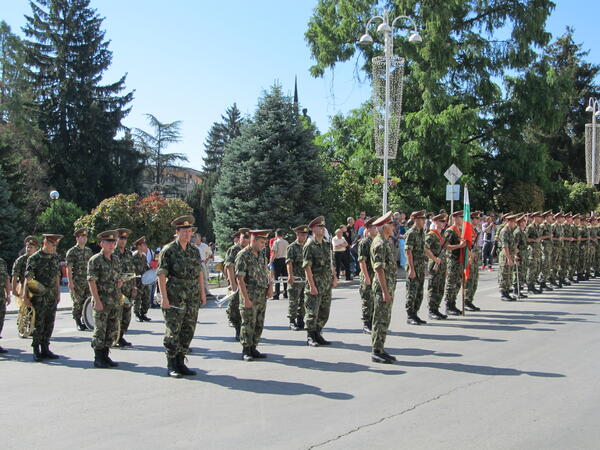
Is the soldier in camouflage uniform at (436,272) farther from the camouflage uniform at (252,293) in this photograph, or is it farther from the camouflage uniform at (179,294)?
the camouflage uniform at (179,294)

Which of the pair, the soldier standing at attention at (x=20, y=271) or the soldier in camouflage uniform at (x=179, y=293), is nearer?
the soldier in camouflage uniform at (x=179, y=293)

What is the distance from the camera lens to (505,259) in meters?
14.7

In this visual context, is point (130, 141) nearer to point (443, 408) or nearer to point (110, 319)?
point (110, 319)

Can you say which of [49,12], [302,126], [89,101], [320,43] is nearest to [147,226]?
[302,126]

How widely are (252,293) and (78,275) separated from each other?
4718 millimetres

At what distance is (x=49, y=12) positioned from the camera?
3994cm

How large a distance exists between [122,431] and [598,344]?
7.47m

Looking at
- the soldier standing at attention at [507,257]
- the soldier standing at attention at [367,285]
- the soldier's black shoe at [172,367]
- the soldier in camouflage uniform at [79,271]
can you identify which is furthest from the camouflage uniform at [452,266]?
the soldier in camouflage uniform at [79,271]

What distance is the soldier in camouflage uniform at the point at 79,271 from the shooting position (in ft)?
37.7

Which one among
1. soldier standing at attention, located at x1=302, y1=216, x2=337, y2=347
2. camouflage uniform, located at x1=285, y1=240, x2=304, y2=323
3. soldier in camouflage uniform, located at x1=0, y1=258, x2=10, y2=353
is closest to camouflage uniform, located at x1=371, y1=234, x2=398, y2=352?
soldier standing at attention, located at x1=302, y1=216, x2=337, y2=347

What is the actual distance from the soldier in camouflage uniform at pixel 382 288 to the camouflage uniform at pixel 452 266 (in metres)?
4.68

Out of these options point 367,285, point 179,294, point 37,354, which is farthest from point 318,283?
point 37,354

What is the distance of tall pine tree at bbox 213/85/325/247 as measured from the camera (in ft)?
79.1

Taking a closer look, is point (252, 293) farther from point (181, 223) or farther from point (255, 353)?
point (181, 223)
